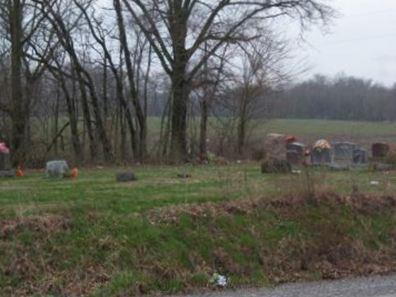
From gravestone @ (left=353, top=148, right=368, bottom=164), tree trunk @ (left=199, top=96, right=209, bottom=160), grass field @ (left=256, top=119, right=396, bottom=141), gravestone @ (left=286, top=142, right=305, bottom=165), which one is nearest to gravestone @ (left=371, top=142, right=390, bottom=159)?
gravestone @ (left=353, top=148, right=368, bottom=164)

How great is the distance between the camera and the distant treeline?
55219mm

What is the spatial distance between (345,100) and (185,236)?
48.2 meters

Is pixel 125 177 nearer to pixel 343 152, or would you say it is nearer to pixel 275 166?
pixel 275 166

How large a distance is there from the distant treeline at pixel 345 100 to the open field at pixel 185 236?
3751 cm

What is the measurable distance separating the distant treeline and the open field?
123 feet

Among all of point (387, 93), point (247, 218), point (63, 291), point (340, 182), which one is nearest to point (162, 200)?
point (247, 218)

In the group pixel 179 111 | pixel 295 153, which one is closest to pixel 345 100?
pixel 179 111

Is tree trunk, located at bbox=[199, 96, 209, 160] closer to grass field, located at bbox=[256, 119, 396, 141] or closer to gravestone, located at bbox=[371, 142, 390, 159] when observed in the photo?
grass field, located at bbox=[256, 119, 396, 141]

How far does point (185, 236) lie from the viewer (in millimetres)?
12297

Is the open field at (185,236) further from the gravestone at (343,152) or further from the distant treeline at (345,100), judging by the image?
the distant treeline at (345,100)

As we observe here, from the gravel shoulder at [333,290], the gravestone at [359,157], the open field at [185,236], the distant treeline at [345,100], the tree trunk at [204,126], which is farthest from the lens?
the distant treeline at [345,100]

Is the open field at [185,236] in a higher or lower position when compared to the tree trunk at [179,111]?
lower

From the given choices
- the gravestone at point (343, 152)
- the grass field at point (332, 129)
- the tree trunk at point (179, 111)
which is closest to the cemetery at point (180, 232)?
the gravestone at point (343, 152)

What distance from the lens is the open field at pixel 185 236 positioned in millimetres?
10797
